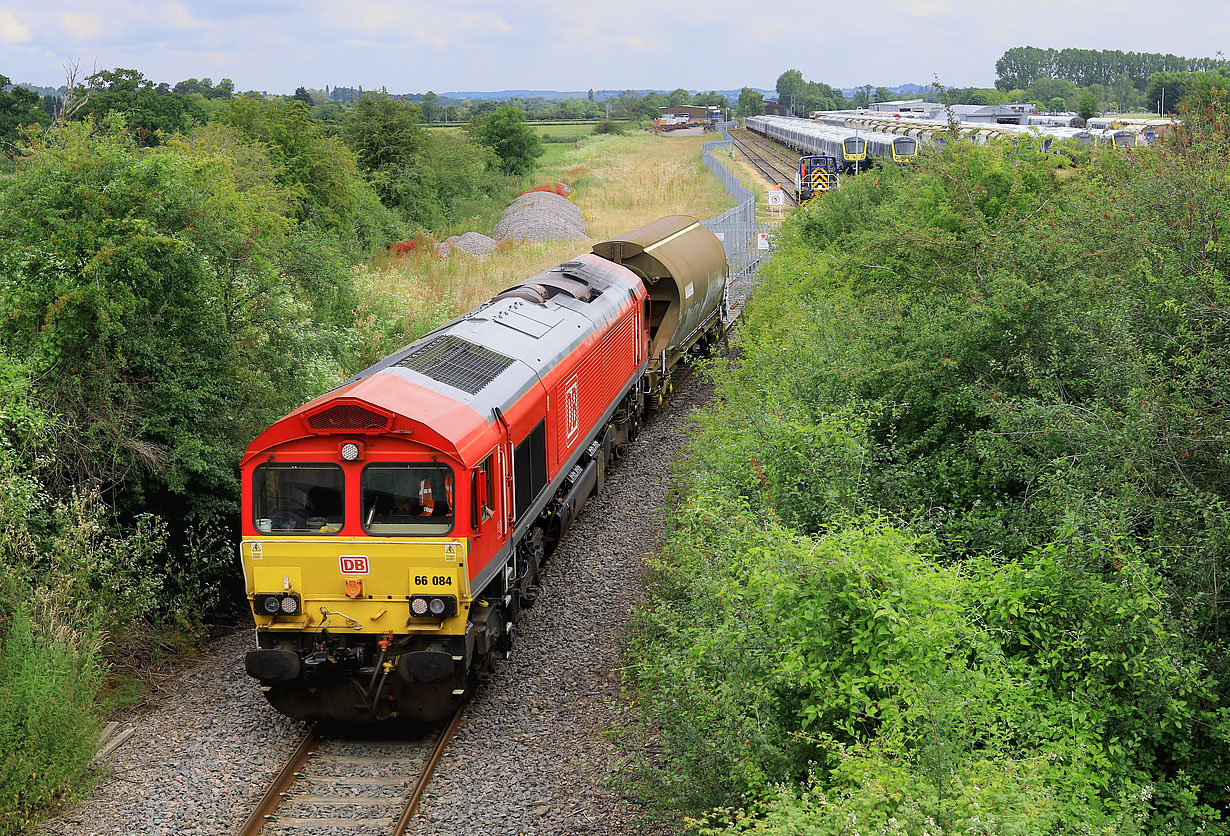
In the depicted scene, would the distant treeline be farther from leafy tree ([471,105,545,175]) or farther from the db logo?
the db logo

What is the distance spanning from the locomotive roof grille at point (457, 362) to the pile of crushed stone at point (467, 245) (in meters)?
28.5

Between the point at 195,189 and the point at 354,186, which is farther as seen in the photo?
Result: the point at 354,186

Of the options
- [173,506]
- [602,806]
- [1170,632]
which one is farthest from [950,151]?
[173,506]

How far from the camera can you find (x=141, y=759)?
Answer: 10172 millimetres

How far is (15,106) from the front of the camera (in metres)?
55.4

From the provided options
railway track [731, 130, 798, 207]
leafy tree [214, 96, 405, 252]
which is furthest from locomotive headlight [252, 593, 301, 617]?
Answer: railway track [731, 130, 798, 207]

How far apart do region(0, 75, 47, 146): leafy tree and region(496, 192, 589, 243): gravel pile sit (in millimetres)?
25153

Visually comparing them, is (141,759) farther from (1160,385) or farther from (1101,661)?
(1160,385)

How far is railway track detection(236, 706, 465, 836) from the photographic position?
9141mm

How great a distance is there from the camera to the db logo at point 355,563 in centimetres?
1016

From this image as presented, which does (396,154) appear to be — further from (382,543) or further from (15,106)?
(382,543)

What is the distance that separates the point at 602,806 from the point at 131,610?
6645 millimetres

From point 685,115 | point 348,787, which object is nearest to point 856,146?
point 348,787

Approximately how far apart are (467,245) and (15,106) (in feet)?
101
